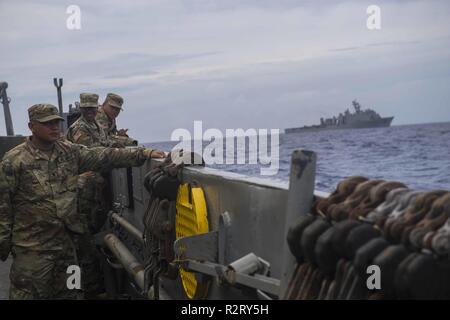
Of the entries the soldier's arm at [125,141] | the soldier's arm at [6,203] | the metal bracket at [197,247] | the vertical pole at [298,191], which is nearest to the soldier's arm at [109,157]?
the soldier's arm at [6,203]

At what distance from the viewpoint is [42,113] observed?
504 cm

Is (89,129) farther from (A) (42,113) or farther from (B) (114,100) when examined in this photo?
(A) (42,113)

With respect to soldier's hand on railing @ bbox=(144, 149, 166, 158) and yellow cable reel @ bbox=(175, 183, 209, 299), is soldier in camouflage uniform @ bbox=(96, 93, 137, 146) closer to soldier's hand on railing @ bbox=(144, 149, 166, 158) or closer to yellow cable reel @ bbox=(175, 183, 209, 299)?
soldier's hand on railing @ bbox=(144, 149, 166, 158)

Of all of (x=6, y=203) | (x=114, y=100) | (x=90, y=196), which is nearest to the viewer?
(x=6, y=203)

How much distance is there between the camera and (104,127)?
806cm

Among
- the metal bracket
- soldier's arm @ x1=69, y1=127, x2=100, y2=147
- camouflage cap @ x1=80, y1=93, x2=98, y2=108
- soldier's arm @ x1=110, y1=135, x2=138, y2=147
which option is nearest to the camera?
the metal bracket

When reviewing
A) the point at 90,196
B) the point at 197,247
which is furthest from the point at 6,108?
the point at 197,247

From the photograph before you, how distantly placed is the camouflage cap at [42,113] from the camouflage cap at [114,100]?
9.62ft

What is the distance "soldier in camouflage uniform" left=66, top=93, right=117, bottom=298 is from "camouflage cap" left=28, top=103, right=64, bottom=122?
6.22 feet

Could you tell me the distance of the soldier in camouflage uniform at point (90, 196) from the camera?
23.1ft

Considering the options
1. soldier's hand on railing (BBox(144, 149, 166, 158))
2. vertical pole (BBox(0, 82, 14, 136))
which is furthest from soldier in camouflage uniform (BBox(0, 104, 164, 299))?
vertical pole (BBox(0, 82, 14, 136))

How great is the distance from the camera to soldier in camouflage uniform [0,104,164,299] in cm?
493

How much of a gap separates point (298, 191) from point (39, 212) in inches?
110
